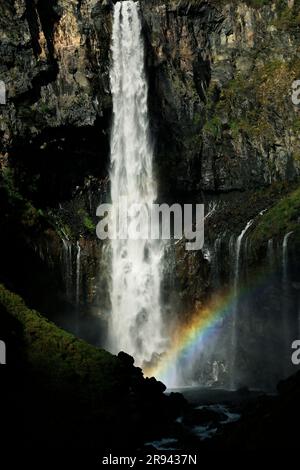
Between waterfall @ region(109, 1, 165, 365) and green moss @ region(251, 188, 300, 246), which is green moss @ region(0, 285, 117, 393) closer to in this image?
waterfall @ region(109, 1, 165, 365)

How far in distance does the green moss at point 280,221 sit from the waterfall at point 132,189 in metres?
8.25

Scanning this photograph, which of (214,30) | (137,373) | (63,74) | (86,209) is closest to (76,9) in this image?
(63,74)

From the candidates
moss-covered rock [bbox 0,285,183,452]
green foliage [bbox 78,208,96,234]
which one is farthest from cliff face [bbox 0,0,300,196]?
moss-covered rock [bbox 0,285,183,452]

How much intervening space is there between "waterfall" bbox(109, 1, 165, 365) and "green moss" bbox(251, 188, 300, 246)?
825cm

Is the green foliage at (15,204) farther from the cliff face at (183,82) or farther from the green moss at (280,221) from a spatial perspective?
the green moss at (280,221)

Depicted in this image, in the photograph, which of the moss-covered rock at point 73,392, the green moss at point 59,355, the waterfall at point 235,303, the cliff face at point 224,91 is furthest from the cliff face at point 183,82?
the moss-covered rock at point 73,392

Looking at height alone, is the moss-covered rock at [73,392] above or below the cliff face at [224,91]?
below

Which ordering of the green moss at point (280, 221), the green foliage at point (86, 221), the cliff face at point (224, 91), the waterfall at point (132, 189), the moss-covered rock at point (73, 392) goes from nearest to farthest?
the moss-covered rock at point (73, 392), the green moss at point (280, 221), the waterfall at point (132, 189), the cliff face at point (224, 91), the green foliage at point (86, 221)

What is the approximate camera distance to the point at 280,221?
36.9 m

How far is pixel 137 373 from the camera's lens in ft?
90.6

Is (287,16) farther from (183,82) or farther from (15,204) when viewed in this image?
(15,204)

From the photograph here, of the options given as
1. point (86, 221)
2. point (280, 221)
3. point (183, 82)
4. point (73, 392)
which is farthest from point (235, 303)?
point (183, 82)

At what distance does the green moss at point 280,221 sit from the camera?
35.7 metres

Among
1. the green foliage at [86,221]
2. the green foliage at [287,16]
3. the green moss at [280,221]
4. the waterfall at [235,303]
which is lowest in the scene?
the waterfall at [235,303]
